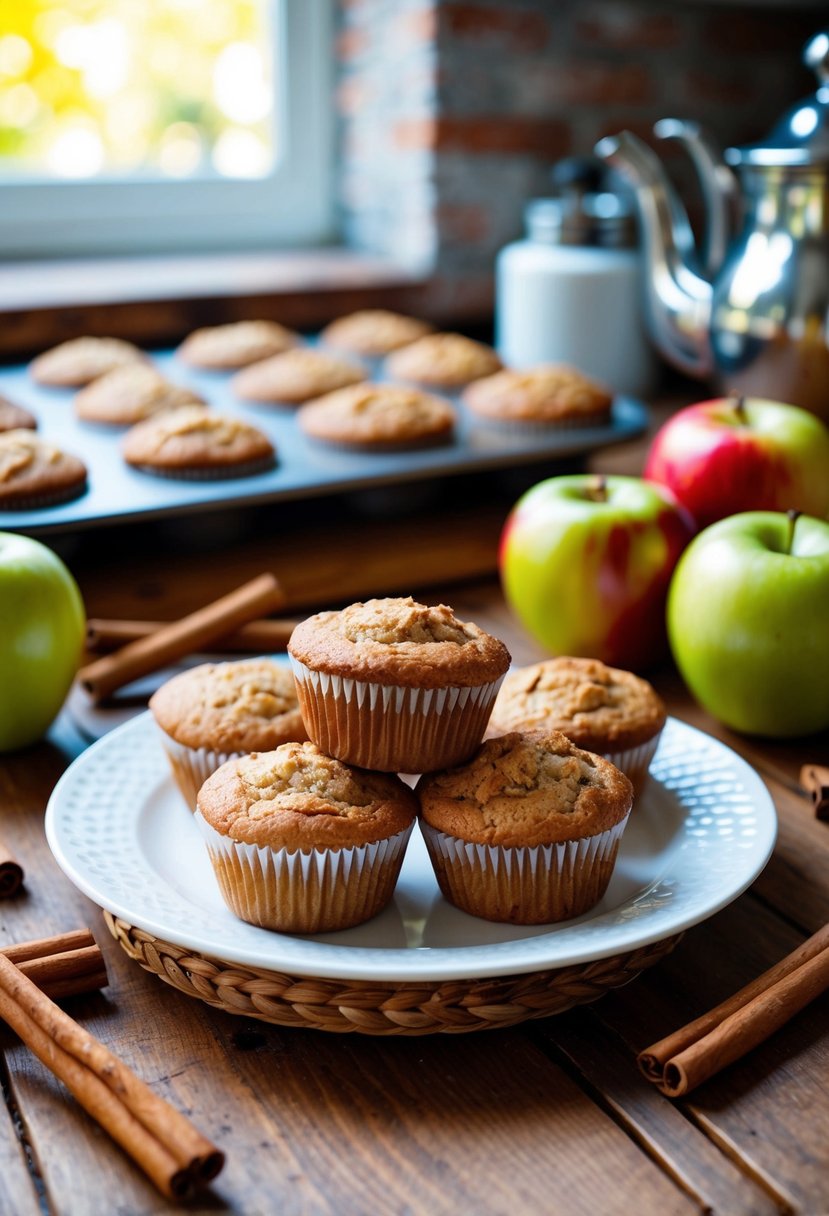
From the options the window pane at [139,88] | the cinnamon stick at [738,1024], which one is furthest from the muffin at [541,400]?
the window pane at [139,88]

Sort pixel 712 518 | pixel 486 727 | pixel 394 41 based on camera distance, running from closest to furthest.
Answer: pixel 486 727
pixel 712 518
pixel 394 41

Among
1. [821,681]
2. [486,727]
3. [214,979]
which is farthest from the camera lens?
[821,681]

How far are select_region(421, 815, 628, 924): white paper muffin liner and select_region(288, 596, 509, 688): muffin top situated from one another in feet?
0.32

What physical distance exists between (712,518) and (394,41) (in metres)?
1.34

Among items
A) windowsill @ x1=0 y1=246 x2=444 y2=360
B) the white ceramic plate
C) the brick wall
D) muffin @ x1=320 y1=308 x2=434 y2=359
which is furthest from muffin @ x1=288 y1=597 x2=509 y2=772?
the brick wall

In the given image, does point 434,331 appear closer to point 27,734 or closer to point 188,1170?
point 27,734

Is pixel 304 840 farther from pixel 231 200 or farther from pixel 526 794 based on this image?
pixel 231 200

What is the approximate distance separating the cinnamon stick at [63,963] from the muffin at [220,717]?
0.52ft

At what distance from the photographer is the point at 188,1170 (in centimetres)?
59

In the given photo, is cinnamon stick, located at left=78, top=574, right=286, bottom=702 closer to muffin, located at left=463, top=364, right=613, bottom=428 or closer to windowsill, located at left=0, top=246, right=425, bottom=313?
muffin, located at left=463, top=364, right=613, bottom=428

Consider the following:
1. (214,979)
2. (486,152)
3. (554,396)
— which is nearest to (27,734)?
(214,979)

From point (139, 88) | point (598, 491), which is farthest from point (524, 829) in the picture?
point (139, 88)

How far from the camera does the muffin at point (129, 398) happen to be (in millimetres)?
1590

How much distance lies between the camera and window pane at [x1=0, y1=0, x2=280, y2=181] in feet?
7.75
